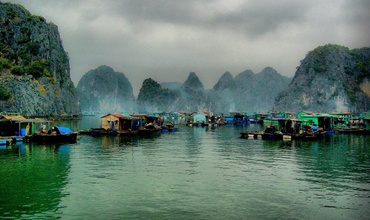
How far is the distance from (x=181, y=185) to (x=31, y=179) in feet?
29.6

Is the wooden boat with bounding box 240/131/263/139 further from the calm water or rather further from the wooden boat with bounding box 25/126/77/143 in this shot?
the wooden boat with bounding box 25/126/77/143

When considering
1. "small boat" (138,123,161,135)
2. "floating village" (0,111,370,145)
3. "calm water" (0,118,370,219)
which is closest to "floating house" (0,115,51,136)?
"floating village" (0,111,370,145)

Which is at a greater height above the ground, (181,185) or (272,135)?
(272,135)

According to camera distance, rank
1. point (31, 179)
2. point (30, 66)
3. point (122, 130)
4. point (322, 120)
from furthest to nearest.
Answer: point (30, 66) → point (322, 120) → point (122, 130) → point (31, 179)

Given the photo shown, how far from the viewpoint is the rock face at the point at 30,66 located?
105 meters

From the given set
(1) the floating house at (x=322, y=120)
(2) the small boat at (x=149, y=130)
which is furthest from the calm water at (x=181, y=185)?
(1) the floating house at (x=322, y=120)

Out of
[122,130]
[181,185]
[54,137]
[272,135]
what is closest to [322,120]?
[272,135]

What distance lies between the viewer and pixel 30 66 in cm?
11744

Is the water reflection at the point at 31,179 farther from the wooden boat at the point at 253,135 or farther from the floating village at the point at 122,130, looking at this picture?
the wooden boat at the point at 253,135

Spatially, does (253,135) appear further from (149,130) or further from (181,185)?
(181,185)

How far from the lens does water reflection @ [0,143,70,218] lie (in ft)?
56.6

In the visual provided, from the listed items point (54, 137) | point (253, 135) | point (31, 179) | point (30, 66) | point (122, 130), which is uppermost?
point (30, 66)

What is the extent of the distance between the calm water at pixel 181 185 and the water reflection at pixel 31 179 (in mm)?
47

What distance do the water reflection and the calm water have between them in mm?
47
